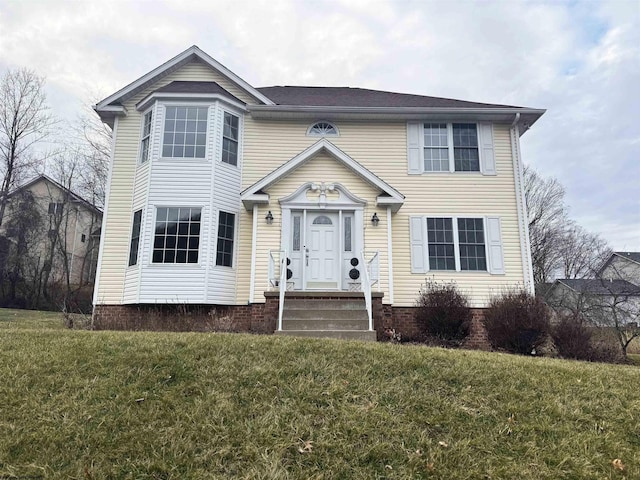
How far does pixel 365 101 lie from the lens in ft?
44.0

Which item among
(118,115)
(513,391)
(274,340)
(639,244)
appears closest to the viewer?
(513,391)

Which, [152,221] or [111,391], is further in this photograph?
[152,221]

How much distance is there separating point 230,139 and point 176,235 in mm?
3198

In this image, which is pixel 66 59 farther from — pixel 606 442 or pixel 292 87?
pixel 606 442

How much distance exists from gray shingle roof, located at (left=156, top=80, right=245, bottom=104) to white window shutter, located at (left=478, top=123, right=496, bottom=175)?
7257 mm

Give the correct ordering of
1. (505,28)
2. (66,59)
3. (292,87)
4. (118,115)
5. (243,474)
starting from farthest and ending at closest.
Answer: (66,59)
(292,87)
(505,28)
(118,115)
(243,474)

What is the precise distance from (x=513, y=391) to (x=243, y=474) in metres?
3.08

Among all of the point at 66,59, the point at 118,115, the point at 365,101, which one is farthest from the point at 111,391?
the point at 66,59

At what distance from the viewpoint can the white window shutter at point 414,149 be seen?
1231 centimetres

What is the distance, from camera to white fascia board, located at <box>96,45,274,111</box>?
12.2 meters

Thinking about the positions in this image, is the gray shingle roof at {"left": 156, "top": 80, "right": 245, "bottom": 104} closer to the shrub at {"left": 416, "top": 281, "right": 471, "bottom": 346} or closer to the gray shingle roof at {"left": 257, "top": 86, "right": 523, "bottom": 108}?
the gray shingle roof at {"left": 257, "top": 86, "right": 523, "bottom": 108}

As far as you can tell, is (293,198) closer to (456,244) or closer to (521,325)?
(456,244)

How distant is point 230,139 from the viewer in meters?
12.0

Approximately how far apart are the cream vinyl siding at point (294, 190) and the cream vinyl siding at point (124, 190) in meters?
1.53
